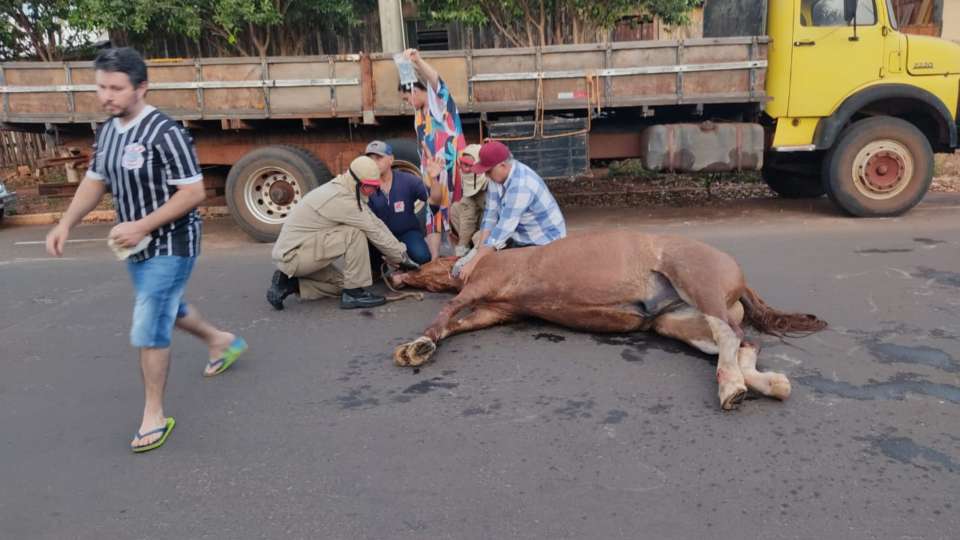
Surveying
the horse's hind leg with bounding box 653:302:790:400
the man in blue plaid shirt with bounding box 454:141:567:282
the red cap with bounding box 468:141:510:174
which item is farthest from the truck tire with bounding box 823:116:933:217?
the red cap with bounding box 468:141:510:174

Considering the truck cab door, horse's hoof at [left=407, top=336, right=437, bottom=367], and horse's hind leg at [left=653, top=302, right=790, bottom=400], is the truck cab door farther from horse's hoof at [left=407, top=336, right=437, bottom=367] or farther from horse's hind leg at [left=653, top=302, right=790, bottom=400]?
horse's hoof at [left=407, top=336, right=437, bottom=367]

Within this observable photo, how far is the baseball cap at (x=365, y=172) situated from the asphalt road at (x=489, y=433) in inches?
37.7

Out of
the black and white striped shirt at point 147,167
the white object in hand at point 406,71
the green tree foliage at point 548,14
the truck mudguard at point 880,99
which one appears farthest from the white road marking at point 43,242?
the truck mudguard at point 880,99

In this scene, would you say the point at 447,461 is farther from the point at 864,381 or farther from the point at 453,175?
the point at 453,175

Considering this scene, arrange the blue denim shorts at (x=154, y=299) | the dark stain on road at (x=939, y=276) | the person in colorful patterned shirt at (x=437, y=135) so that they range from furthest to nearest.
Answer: the person in colorful patterned shirt at (x=437, y=135), the dark stain on road at (x=939, y=276), the blue denim shorts at (x=154, y=299)

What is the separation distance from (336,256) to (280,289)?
57 centimetres

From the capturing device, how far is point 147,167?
3277mm

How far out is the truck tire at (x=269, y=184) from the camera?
28.1 ft

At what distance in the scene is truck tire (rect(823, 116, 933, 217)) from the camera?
27.8 feet

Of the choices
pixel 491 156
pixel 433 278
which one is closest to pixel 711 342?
pixel 491 156

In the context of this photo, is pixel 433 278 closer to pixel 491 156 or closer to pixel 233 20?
pixel 491 156

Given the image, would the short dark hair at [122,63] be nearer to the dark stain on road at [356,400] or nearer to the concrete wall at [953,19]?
the dark stain on road at [356,400]

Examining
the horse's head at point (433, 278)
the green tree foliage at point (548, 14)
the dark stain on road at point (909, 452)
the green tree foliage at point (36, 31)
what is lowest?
the dark stain on road at point (909, 452)

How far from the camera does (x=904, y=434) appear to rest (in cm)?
325
